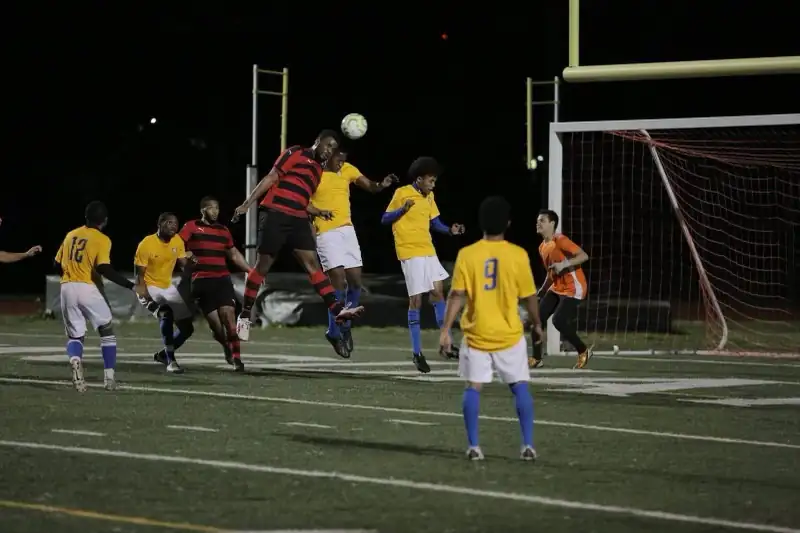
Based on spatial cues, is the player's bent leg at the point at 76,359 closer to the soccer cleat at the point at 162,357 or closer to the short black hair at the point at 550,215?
the soccer cleat at the point at 162,357

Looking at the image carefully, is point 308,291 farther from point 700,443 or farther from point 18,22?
point 18,22

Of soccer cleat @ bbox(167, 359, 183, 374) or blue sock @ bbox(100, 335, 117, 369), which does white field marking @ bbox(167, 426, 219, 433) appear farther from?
soccer cleat @ bbox(167, 359, 183, 374)

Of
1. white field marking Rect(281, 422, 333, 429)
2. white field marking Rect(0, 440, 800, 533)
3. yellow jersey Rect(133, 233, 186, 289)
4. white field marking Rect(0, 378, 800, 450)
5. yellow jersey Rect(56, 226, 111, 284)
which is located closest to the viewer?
white field marking Rect(0, 440, 800, 533)

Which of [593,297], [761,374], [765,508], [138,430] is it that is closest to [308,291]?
[593,297]

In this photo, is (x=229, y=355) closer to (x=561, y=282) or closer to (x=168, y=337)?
(x=168, y=337)

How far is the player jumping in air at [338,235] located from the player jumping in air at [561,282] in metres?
1.96

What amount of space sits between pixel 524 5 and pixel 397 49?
13.0 feet

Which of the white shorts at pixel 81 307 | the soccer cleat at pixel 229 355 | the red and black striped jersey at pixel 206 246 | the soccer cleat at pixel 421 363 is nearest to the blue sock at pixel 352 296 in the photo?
the soccer cleat at pixel 421 363

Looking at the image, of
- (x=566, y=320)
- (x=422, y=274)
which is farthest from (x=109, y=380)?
(x=566, y=320)

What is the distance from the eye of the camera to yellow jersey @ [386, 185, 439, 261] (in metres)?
16.6

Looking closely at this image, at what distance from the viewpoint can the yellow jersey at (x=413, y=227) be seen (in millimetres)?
16641

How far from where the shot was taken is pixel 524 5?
45844 millimetres

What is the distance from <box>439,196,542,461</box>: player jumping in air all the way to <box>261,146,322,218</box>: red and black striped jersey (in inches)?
241

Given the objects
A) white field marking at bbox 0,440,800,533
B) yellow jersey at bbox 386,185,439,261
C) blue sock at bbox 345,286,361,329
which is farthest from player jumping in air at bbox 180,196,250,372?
white field marking at bbox 0,440,800,533
